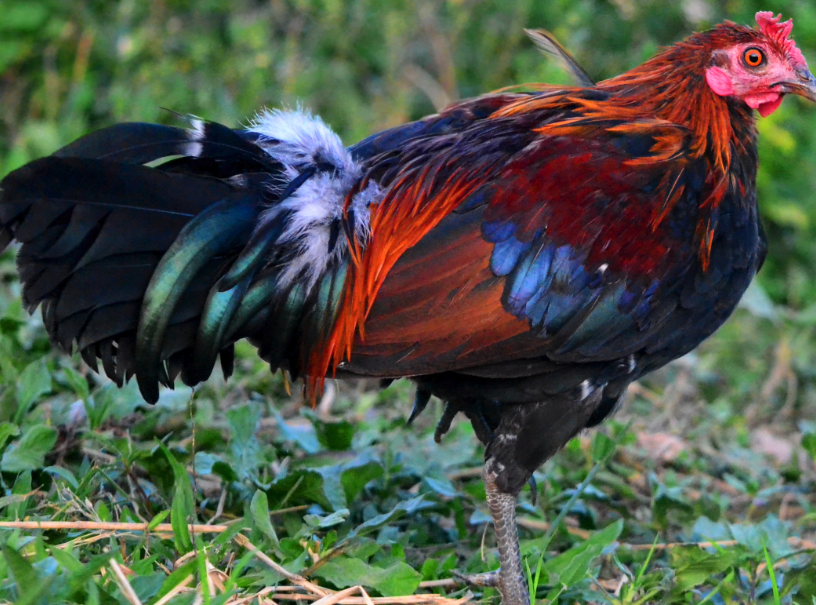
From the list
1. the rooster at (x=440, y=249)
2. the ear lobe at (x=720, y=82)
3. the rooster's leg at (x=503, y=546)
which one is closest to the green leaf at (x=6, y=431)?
the rooster at (x=440, y=249)

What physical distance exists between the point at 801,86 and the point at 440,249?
1.44 m

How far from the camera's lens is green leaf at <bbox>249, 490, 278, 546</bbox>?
2.86 meters

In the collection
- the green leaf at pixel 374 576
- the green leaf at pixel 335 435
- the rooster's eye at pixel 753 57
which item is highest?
the rooster's eye at pixel 753 57

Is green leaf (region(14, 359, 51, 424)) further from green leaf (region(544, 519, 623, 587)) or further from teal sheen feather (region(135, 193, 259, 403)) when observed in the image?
green leaf (region(544, 519, 623, 587))

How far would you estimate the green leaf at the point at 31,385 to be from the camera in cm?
341

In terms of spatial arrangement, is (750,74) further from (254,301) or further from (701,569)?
(254,301)

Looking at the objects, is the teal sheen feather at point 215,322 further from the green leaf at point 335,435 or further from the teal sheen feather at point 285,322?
the green leaf at point 335,435

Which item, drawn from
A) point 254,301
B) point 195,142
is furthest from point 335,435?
point 195,142

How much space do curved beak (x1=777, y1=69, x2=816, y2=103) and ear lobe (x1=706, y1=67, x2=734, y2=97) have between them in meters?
0.18

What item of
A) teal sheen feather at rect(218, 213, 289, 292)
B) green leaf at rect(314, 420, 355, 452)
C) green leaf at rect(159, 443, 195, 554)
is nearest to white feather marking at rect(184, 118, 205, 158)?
teal sheen feather at rect(218, 213, 289, 292)

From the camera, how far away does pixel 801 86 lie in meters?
3.18

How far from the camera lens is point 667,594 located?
300 centimetres

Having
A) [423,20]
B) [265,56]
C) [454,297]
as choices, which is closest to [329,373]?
[454,297]

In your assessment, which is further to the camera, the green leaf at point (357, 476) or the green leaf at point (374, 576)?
the green leaf at point (357, 476)
